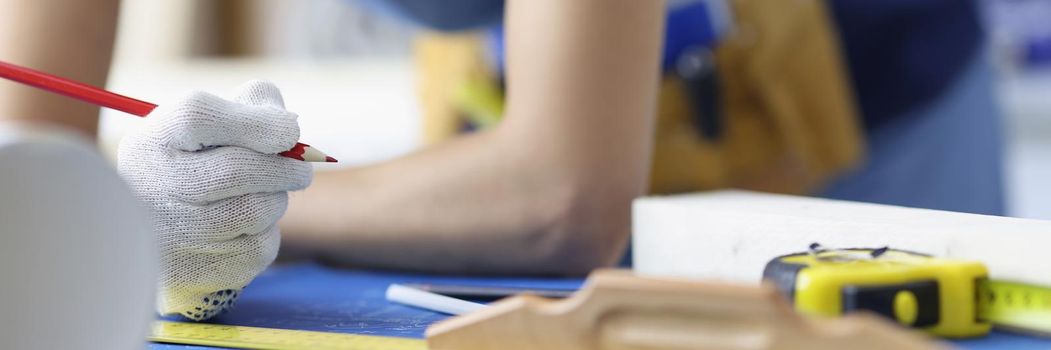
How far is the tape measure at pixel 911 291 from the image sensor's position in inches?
16.8

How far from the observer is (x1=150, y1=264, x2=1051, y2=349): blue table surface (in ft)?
1.59

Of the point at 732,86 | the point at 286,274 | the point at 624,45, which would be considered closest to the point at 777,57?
the point at 732,86

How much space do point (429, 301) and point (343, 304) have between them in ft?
0.22

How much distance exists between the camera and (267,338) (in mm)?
473

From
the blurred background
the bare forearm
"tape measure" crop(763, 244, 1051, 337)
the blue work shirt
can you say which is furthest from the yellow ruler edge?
the blurred background

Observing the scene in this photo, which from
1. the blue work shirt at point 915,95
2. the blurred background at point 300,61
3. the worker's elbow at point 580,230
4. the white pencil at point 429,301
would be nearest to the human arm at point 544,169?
the worker's elbow at point 580,230

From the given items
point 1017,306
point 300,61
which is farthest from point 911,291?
point 300,61

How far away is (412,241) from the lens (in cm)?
76

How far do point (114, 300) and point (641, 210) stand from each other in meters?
0.40

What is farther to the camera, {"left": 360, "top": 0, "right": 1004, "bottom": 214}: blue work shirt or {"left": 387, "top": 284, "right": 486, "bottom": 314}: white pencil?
{"left": 360, "top": 0, "right": 1004, "bottom": 214}: blue work shirt

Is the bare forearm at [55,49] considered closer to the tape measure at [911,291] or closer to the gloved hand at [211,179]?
the gloved hand at [211,179]

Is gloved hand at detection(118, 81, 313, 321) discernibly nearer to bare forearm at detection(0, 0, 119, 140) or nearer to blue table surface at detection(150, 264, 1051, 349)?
blue table surface at detection(150, 264, 1051, 349)

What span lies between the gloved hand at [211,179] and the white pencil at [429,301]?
0.32 ft

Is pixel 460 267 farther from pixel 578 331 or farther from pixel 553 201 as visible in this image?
Result: pixel 578 331
